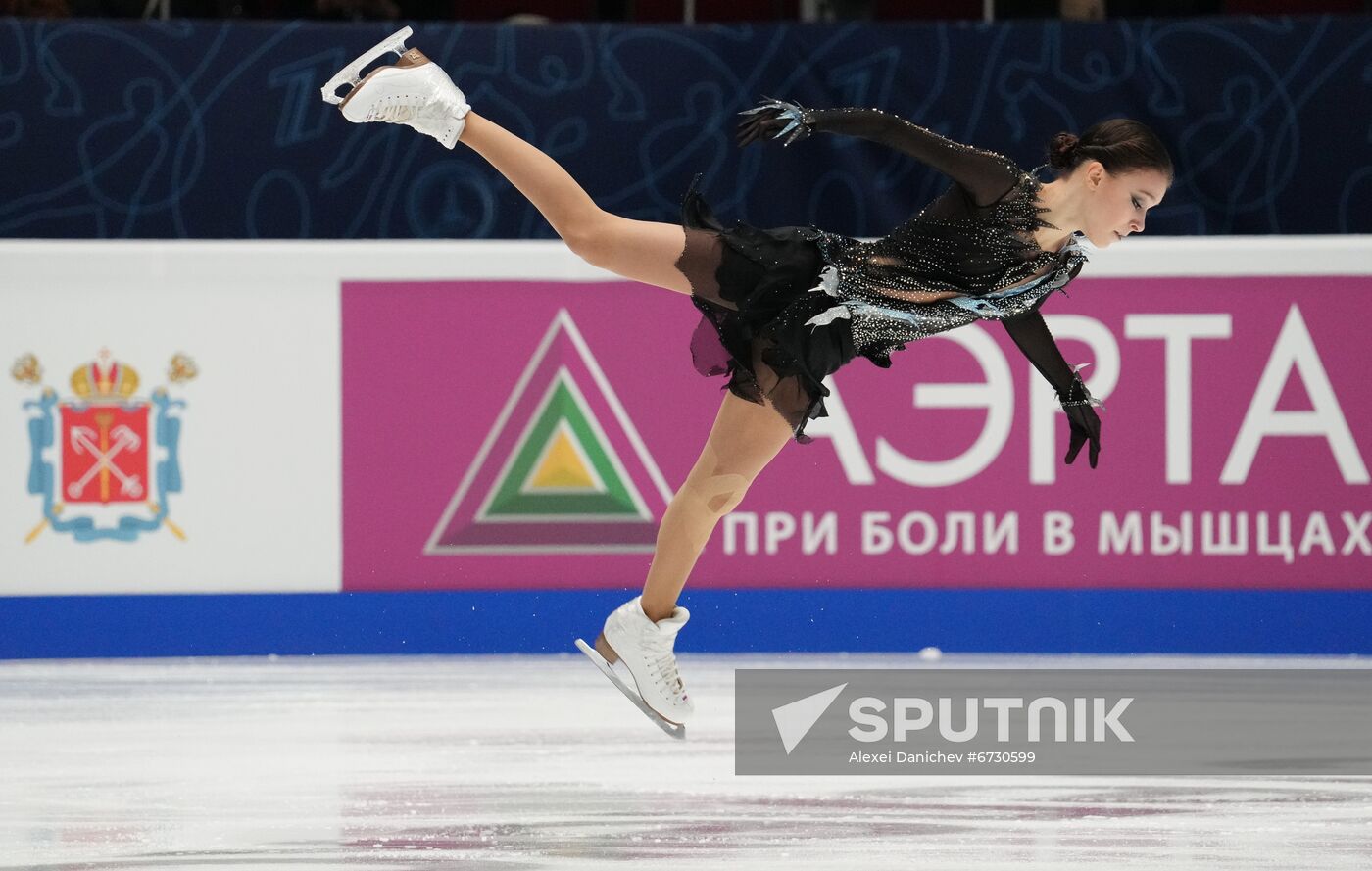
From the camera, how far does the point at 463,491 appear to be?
446cm

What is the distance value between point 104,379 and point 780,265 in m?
2.11

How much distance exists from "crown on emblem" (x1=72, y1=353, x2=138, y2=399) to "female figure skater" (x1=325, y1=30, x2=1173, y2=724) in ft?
5.36

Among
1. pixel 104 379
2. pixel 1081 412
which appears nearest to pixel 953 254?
pixel 1081 412

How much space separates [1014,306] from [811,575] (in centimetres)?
159

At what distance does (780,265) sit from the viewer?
296cm

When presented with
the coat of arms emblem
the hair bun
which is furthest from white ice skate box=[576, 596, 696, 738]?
the coat of arms emblem

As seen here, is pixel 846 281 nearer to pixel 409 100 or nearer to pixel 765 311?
pixel 765 311

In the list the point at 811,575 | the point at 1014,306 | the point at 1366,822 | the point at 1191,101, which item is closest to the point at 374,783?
the point at 1014,306

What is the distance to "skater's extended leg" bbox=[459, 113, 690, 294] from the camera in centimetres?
286

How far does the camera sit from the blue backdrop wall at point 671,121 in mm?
4746

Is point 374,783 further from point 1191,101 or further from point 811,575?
point 1191,101

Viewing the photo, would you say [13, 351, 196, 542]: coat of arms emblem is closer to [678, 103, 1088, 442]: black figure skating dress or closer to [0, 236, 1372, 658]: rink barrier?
[0, 236, 1372, 658]: rink barrier

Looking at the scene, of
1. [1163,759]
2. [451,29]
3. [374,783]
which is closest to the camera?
[374,783]

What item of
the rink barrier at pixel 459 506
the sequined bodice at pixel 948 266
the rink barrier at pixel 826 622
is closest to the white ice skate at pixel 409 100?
the sequined bodice at pixel 948 266
